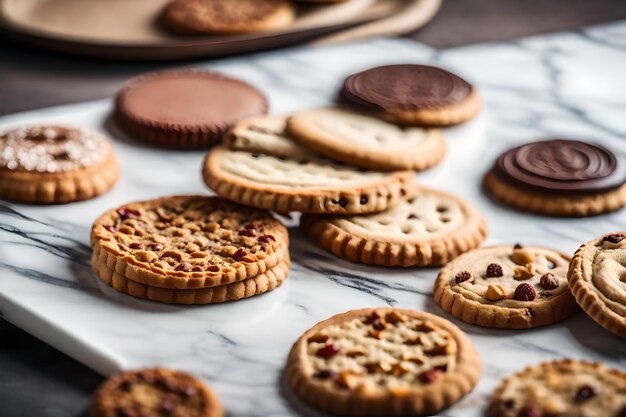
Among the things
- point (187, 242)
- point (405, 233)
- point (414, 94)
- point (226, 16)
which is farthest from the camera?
point (226, 16)

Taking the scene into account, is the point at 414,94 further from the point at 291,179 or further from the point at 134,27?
the point at 134,27

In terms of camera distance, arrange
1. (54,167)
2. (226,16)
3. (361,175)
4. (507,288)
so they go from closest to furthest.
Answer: (507,288)
(361,175)
(54,167)
(226,16)

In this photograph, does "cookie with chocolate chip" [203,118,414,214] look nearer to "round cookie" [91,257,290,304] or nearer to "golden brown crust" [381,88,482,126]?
"round cookie" [91,257,290,304]

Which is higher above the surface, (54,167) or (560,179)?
(560,179)

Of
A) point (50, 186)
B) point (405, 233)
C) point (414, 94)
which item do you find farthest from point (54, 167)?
point (414, 94)

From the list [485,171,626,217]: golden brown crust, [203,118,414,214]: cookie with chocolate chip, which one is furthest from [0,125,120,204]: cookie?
→ [485,171,626,217]: golden brown crust

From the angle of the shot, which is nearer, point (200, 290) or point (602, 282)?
point (602, 282)

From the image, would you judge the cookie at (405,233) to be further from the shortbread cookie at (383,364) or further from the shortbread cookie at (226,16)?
the shortbread cookie at (226,16)
